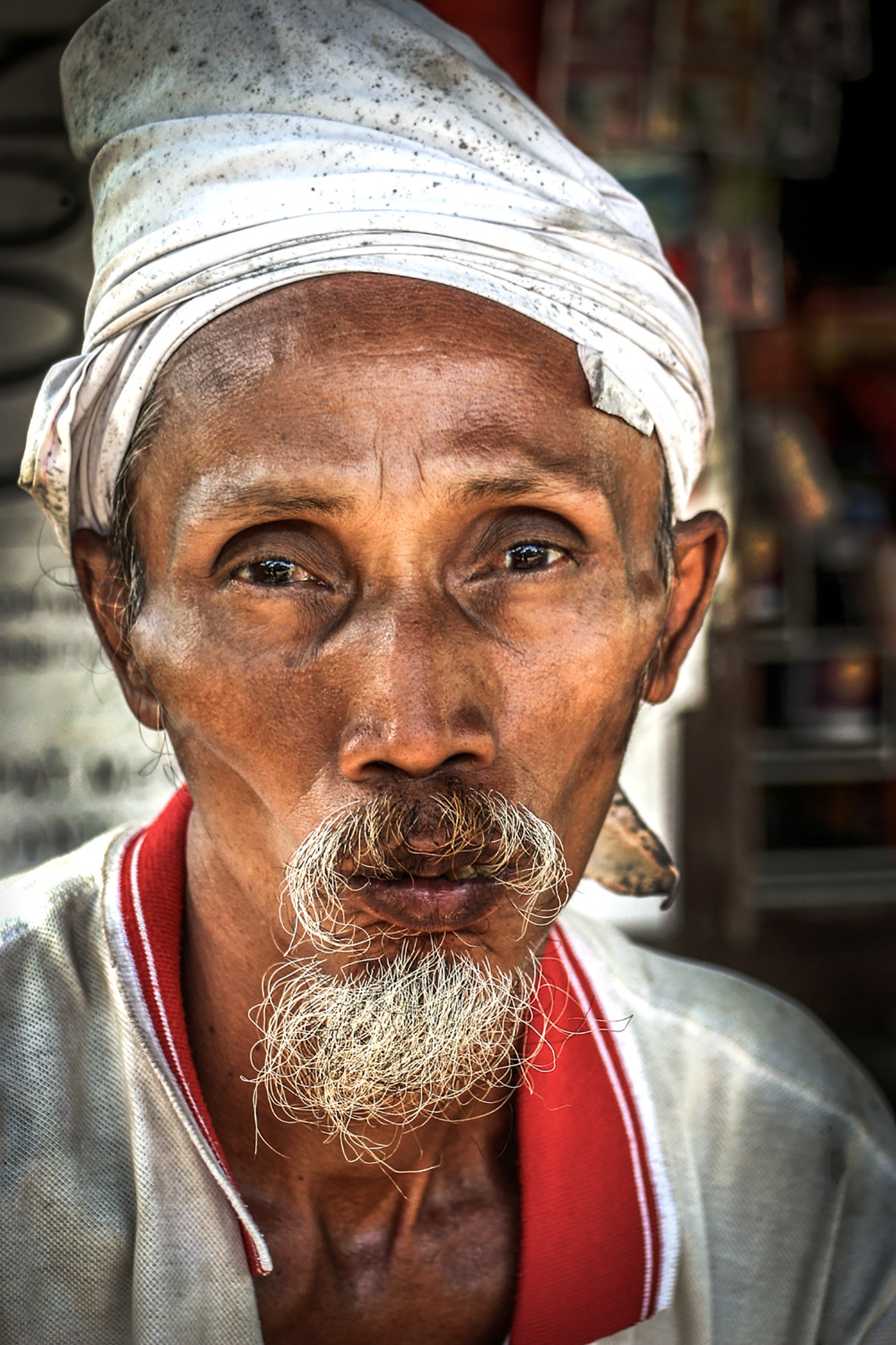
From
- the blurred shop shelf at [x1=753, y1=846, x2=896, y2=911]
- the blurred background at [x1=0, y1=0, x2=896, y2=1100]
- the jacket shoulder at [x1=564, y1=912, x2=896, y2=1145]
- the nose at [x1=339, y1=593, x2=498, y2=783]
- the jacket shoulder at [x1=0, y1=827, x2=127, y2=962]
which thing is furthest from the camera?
the blurred shop shelf at [x1=753, y1=846, x2=896, y2=911]

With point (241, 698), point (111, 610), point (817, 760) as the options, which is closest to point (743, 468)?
point (817, 760)

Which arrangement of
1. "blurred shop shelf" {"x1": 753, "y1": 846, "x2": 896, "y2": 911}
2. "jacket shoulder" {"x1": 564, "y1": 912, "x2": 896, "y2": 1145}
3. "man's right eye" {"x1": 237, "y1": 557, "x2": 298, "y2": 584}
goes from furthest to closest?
"blurred shop shelf" {"x1": 753, "y1": 846, "x2": 896, "y2": 911} < "jacket shoulder" {"x1": 564, "y1": 912, "x2": 896, "y2": 1145} < "man's right eye" {"x1": 237, "y1": 557, "x2": 298, "y2": 584}

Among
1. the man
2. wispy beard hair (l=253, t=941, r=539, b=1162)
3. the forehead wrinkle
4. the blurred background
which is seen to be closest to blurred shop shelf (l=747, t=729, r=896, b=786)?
the blurred background

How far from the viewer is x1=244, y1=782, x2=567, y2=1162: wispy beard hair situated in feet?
4.26

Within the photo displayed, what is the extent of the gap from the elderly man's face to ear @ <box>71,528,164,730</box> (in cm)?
11

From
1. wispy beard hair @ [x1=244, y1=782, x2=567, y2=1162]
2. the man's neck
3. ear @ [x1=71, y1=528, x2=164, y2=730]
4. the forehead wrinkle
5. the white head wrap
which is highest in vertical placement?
the white head wrap

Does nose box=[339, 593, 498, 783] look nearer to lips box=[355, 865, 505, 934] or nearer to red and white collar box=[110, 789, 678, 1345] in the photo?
lips box=[355, 865, 505, 934]

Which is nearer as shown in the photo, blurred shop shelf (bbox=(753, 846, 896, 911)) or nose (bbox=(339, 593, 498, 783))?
nose (bbox=(339, 593, 498, 783))

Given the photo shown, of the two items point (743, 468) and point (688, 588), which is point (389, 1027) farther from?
point (743, 468)

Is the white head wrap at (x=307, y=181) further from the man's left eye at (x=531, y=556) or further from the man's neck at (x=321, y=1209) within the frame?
the man's neck at (x=321, y=1209)

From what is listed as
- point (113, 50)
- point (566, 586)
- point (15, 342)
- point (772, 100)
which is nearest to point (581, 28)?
point (772, 100)

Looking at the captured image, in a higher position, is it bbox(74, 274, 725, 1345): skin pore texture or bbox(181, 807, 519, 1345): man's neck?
bbox(74, 274, 725, 1345): skin pore texture

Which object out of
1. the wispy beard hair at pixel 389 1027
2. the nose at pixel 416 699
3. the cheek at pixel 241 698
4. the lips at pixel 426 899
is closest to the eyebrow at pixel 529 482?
the nose at pixel 416 699

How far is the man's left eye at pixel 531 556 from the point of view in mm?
1417
